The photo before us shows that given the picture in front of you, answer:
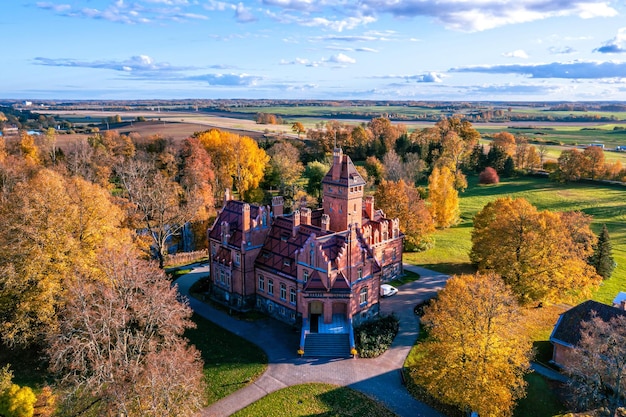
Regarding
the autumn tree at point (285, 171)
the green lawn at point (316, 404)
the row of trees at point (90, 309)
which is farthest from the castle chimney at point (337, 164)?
the autumn tree at point (285, 171)

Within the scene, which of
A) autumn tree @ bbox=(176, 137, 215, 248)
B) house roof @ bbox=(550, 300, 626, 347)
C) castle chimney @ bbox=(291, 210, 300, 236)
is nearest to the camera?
house roof @ bbox=(550, 300, 626, 347)

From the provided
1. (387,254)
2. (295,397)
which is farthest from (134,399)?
(387,254)

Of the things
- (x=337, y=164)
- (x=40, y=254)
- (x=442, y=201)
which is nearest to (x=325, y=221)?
(x=337, y=164)

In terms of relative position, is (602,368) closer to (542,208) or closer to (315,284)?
(315,284)

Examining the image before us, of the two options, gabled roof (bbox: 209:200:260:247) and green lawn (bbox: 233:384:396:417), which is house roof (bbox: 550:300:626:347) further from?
gabled roof (bbox: 209:200:260:247)

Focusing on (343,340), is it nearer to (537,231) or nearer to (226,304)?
(226,304)

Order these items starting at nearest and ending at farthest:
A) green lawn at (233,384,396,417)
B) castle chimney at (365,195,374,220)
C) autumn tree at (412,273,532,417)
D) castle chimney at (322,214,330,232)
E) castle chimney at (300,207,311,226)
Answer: autumn tree at (412,273,532,417), green lawn at (233,384,396,417), castle chimney at (322,214,330,232), castle chimney at (300,207,311,226), castle chimney at (365,195,374,220)

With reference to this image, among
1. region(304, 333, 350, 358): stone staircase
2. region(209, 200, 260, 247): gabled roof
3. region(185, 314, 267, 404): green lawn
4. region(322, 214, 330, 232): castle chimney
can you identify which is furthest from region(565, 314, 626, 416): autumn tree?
region(209, 200, 260, 247): gabled roof
